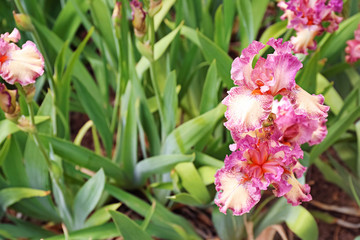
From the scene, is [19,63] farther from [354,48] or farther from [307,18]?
[354,48]

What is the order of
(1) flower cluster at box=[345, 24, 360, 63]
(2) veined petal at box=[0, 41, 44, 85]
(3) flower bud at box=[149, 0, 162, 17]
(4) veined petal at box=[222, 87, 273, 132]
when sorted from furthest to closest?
1. (1) flower cluster at box=[345, 24, 360, 63]
2. (3) flower bud at box=[149, 0, 162, 17]
3. (2) veined petal at box=[0, 41, 44, 85]
4. (4) veined petal at box=[222, 87, 273, 132]

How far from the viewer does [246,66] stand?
22.3 inches

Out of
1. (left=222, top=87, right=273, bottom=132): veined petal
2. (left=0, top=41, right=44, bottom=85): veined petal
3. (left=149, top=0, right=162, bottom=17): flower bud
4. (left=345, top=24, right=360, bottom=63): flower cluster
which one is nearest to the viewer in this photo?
(left=222, top=87, right=273, bottom=132): veined petal

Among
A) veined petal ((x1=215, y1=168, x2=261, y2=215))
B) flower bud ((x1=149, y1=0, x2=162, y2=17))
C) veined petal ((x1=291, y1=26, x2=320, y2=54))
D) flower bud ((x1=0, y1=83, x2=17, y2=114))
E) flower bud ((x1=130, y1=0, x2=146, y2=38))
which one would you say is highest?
flower bud ((x1=149, y1=0, x2=162, y2=17))

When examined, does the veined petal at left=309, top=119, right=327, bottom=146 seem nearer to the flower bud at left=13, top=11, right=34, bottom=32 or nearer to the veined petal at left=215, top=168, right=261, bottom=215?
the veined petal at left=215, top=168, right=261, bottom=215

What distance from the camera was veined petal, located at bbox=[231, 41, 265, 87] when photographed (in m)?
0.56

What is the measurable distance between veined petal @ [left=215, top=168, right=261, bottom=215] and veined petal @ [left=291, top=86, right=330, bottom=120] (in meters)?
0.12

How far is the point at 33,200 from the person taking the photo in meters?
1.01

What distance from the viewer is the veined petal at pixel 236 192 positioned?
583mm

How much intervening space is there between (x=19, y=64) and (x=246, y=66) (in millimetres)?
343

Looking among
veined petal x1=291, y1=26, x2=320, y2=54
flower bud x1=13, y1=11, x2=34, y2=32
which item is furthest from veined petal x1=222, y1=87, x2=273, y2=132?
flower bud x1=13, y1=11, x2=34, y2=32

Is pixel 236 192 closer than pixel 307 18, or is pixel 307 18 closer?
pixel 236 192

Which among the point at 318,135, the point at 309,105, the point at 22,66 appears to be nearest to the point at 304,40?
the point at 318,135

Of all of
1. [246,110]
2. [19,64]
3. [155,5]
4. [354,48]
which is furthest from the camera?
[354,48]
